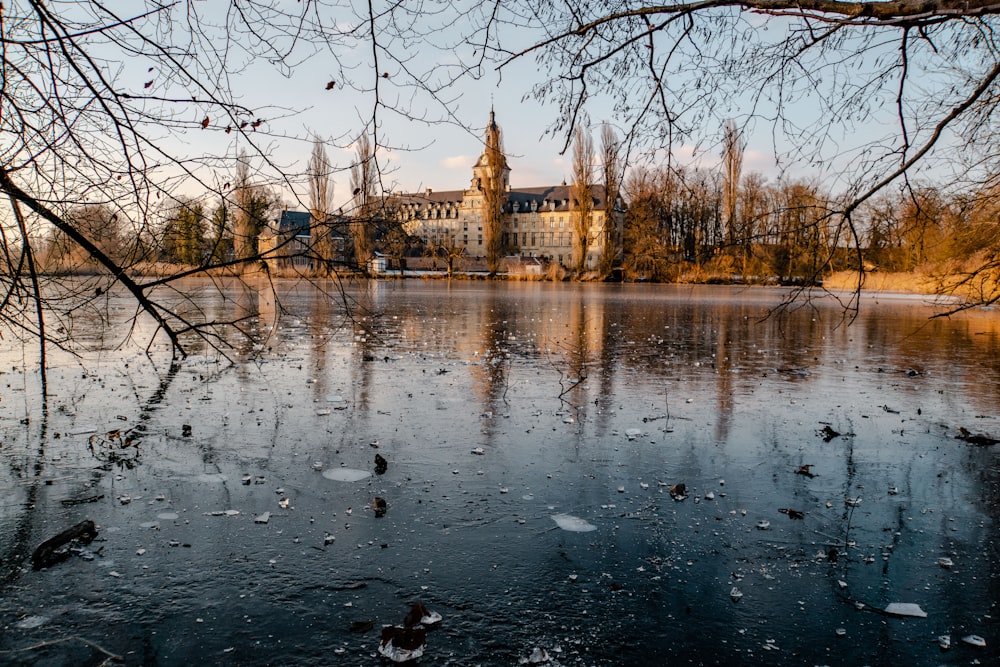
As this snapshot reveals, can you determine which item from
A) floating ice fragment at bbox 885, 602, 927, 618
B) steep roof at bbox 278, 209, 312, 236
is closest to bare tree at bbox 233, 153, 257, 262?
steep roof at bbox 278, 209, 312, 236

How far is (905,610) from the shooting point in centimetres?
281

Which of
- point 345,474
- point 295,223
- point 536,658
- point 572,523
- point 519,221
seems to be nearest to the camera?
point 536,658

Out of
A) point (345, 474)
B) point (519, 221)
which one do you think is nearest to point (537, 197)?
point (519, 221)

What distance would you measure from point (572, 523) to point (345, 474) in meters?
1.71

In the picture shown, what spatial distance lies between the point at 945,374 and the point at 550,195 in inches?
3962

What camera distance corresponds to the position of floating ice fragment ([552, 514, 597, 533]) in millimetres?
3613

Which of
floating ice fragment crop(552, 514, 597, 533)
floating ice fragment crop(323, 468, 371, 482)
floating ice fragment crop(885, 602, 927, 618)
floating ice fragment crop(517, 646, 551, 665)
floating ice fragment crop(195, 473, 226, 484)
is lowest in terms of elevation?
floating ice fragment crop(885, 602, 927, 618)

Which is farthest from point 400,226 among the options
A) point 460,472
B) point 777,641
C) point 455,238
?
point 455,238

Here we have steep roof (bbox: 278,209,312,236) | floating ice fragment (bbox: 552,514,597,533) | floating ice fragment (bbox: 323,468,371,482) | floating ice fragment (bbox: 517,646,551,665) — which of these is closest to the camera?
floating ice fragment (bbox: 517,646,551,665)

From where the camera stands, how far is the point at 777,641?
2572mm

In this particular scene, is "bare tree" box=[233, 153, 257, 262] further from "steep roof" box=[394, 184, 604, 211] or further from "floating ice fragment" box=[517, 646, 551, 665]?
"steep roof" box=[394, 184, 604, 211]

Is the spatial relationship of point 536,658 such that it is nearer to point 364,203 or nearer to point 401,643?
point 401,643

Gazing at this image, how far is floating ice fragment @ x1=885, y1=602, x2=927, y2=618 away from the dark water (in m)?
0.05

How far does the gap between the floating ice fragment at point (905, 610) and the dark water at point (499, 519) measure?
5 cm
